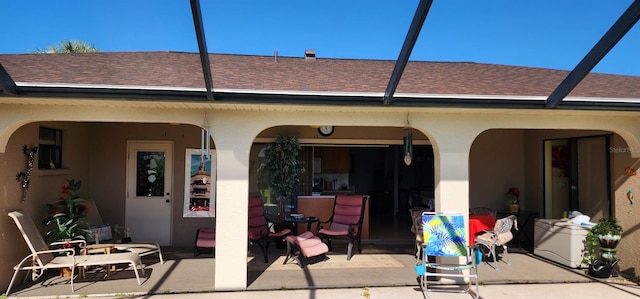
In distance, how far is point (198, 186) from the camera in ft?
25.5

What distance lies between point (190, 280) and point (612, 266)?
19.0 ft

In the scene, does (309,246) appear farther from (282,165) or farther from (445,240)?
(282,165)

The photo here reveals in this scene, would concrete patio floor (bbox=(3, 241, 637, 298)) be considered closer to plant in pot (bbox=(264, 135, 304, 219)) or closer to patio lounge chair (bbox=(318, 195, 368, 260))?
patio lounge chair (bbox=(318, 195, 368, 260))

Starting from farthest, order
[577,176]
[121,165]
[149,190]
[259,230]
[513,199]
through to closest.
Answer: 1. [513,199]
2. [149,190]
3. [121,165]
4. [577,176]
5. [259,230]

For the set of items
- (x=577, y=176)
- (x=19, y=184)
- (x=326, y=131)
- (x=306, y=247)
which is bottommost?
(x=306, y=247)

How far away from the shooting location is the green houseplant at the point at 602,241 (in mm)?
5477

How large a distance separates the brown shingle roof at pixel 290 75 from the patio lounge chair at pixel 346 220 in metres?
2.33

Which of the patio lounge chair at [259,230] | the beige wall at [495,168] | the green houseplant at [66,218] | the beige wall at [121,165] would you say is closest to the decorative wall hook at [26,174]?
the green houseplant at [66,218]

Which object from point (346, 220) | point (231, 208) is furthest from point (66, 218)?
point (346, 220)

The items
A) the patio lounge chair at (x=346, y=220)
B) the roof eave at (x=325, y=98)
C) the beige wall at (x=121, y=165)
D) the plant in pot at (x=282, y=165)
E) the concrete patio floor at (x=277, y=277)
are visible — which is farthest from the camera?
the plant in pot at (x=282, y=165)

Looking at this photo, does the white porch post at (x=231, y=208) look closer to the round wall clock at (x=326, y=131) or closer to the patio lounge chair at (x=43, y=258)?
the patio lounge chair at (x=43, y=258)

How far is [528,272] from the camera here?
5.74m

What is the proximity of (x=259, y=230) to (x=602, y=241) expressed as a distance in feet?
16.8

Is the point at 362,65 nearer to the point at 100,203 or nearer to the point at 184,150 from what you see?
the point at 184,150
